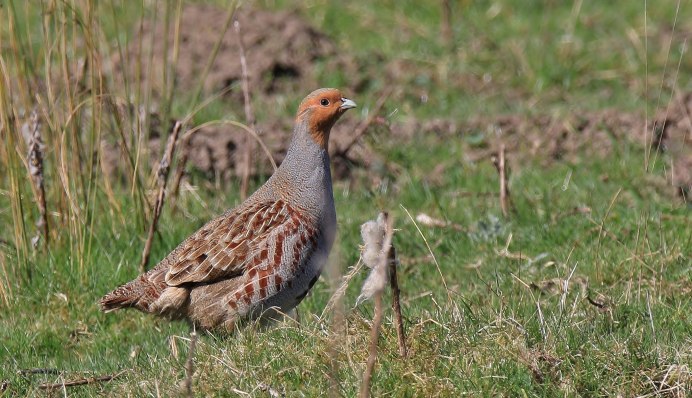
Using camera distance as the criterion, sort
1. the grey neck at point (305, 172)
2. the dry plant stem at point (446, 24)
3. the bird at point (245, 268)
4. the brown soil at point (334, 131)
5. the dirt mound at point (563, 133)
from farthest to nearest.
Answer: the dry plant stem at point (446, 24) < the dirt mound at point (563, 133) < the brown soil at point (334, 131) < the grey neck at point (305, 172) < the bird at point (245, 268)

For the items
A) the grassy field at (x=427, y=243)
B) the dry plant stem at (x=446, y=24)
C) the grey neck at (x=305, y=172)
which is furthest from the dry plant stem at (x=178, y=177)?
the dry plant stem at (x=446, y=24)

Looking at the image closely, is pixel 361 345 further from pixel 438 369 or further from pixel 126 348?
pixel 126 348

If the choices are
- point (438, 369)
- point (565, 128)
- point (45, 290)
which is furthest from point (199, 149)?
point (438, 369)

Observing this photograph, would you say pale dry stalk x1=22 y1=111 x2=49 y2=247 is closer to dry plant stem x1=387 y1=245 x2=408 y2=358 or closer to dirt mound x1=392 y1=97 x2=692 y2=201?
dry plant stem x1=387 y1=245 x2=408 y2=358

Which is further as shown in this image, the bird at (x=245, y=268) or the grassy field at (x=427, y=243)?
the bird at (x=245, y=268)

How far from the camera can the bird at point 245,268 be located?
502 centimetres

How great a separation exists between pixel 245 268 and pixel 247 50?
15.1 feet

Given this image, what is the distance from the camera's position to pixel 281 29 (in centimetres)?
977

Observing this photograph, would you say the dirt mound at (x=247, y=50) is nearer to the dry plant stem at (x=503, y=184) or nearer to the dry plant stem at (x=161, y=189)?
the dry plant stem at (x=503, y=184)

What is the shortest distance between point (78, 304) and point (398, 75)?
14.7 ft

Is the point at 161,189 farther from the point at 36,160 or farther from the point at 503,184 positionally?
the point at 503,184

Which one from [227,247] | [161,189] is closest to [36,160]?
[161,189]

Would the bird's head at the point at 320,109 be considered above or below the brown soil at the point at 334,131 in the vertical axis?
above

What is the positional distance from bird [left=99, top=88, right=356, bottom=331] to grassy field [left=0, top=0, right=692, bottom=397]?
0.15 meters
